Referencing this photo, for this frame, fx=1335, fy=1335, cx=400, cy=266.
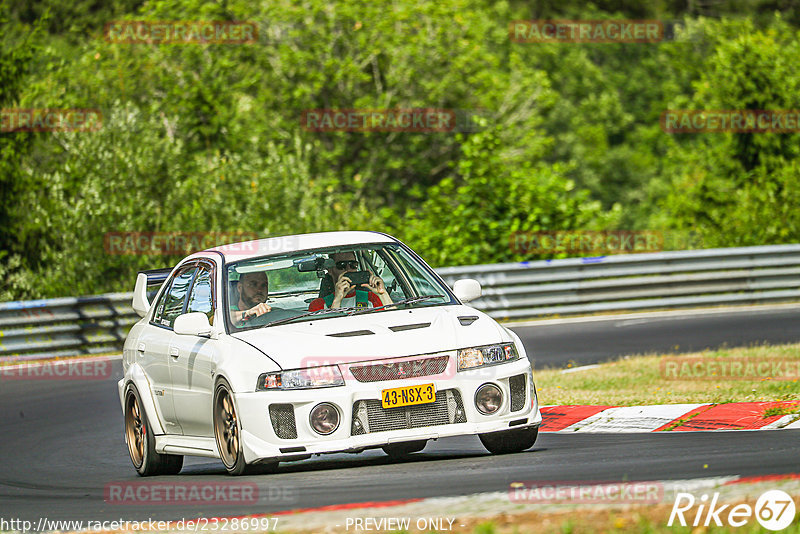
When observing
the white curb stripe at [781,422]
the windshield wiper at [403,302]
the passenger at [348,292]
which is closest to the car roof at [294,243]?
the passenger at [348,292]

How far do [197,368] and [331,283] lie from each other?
118 cm

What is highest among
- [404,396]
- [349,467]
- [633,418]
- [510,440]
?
[404,396]

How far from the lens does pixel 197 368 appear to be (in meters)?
8.85

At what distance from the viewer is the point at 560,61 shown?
6262 cm

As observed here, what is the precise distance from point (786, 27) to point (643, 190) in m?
9.10

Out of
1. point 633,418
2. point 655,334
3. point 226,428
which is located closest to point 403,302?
point 226,428

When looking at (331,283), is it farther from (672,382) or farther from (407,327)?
(672,382)

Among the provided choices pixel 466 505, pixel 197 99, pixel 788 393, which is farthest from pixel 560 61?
pixel 466 505

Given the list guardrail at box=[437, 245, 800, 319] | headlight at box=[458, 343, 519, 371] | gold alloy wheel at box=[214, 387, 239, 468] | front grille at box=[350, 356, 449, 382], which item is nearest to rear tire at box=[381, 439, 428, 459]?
headlight at box=[458, 343, 519, 371]

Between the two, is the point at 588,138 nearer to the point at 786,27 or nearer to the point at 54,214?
the point at 786,27

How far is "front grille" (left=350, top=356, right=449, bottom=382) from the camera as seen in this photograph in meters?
8.05

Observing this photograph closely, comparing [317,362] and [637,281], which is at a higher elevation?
[317,362]

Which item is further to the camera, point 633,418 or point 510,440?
point 633,418

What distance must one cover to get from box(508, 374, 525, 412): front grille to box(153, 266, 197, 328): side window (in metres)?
2.67
